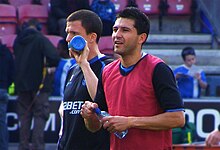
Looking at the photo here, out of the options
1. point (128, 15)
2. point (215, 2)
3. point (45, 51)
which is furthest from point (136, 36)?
point (215, 2)

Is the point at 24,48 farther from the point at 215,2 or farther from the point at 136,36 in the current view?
the point at 136,36

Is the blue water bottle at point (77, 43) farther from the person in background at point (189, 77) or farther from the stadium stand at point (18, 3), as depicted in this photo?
the stadium stand at point (18, 3)

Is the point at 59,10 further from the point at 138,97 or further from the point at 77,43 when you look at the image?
the point at 138,97

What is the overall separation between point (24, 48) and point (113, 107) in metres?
7.09

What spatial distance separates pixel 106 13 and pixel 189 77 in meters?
2.09

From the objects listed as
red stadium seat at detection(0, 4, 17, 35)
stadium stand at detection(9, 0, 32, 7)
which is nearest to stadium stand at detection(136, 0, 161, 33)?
stadium stand at detection(9, 0, 32, 7)

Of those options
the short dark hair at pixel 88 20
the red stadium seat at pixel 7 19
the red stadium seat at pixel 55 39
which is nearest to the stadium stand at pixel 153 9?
the red stadium seat at pixel 55 39

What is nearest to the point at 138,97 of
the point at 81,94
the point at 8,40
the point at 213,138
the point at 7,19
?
the point at 81,94

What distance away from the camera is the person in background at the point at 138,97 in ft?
15.3

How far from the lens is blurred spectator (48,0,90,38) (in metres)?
13.8

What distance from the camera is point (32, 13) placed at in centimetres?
1434

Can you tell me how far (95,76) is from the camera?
5.37 metres

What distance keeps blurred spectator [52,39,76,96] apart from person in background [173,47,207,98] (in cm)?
156

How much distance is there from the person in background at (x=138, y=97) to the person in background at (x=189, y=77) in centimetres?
721
